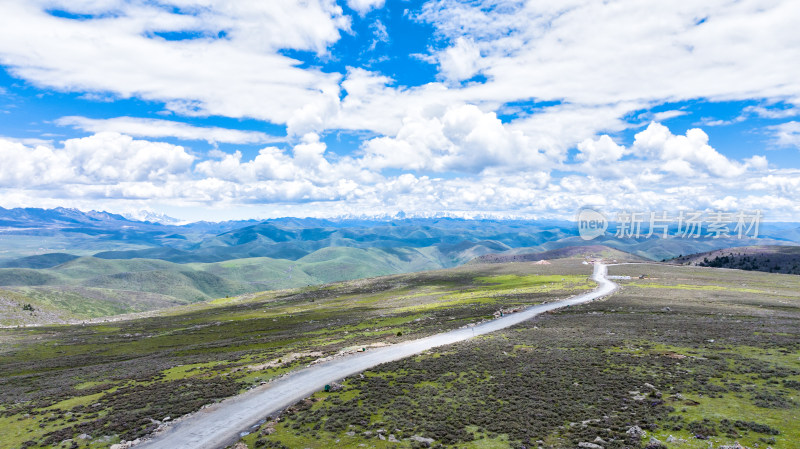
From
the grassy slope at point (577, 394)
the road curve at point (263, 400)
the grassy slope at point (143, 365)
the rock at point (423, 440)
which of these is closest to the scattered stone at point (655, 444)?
the grassy slope at point (577, 394)

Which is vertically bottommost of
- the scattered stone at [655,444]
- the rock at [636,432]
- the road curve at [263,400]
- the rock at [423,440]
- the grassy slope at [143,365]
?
the grassy slope at [143,365]

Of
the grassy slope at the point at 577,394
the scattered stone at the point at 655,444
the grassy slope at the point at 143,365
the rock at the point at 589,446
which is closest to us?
the scattered stone at the point at 655,444

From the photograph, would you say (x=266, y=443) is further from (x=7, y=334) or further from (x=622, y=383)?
(x=7, y=334)

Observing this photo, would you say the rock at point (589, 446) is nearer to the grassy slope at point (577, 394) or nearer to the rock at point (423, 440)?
the grassy slope at point (577, 394)

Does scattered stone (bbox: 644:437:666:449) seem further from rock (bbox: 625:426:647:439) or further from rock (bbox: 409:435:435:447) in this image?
rock (bbox: 409:435:435:447)

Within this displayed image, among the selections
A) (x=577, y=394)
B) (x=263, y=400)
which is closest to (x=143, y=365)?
(x=263, y=400)

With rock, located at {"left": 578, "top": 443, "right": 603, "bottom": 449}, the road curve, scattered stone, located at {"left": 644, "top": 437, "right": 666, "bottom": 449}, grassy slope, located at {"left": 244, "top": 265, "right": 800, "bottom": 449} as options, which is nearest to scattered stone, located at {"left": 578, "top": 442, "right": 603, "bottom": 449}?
rock, located at {"left": 578, "top": 443, "right": 603, "bottom": 449}
